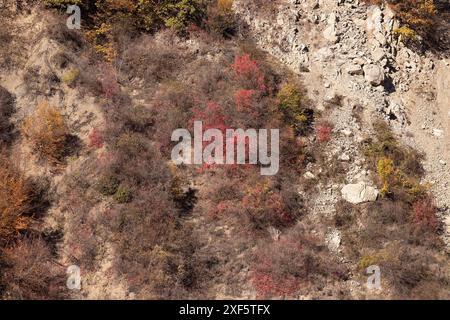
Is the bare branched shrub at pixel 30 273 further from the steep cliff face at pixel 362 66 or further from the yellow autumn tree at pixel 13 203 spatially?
the steep cliff face at pixel 362 66

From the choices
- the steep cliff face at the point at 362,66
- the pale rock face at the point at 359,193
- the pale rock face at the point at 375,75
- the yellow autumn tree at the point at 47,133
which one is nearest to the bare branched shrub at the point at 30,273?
the yellow autumn tree at the point at 47,133

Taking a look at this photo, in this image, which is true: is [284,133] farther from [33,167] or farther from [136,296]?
[33,167]

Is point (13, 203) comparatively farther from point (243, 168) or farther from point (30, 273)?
point (243, 168)

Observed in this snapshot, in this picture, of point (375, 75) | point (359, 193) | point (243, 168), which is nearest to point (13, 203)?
point (243, 168)

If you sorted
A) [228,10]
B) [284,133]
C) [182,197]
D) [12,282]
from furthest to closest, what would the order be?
[228,10] → [284,133] → [182,197] → [12,282]

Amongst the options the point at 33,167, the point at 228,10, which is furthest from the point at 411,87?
the point at 33,167

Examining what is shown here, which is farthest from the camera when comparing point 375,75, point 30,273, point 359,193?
point 375,75
